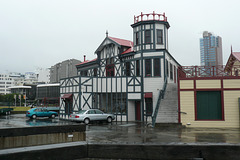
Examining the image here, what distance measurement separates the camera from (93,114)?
776 inches

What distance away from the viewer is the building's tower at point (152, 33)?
2316 cm

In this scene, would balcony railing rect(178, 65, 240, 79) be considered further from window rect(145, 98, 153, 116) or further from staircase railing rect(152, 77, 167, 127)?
window rect(145, 98, 153, 116)

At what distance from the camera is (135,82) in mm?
23203

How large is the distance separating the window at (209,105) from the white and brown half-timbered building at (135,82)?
440cm

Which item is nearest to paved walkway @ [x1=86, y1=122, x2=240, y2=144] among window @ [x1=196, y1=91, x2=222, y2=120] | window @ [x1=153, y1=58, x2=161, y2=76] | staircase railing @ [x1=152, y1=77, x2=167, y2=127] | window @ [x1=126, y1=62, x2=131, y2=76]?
window @ [x1=196, y1=91, x2=222, y2=120]

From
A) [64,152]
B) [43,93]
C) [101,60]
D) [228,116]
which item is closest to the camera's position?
[64,152]

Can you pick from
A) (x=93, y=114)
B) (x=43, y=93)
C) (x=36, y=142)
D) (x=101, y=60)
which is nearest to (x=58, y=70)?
(x=43, y=93)

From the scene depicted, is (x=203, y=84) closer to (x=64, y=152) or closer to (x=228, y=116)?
(x=228, y=116)

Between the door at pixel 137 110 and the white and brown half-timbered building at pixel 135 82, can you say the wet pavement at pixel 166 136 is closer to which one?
the white and brown half-timbered building at pixel 135 82

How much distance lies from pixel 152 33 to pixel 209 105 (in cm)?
1006

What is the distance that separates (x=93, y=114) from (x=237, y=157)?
1355cm

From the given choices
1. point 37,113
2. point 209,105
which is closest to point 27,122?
point 37,113

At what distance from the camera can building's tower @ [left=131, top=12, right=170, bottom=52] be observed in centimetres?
2316

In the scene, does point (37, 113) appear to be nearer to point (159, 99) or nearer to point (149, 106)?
point (149, 106)
